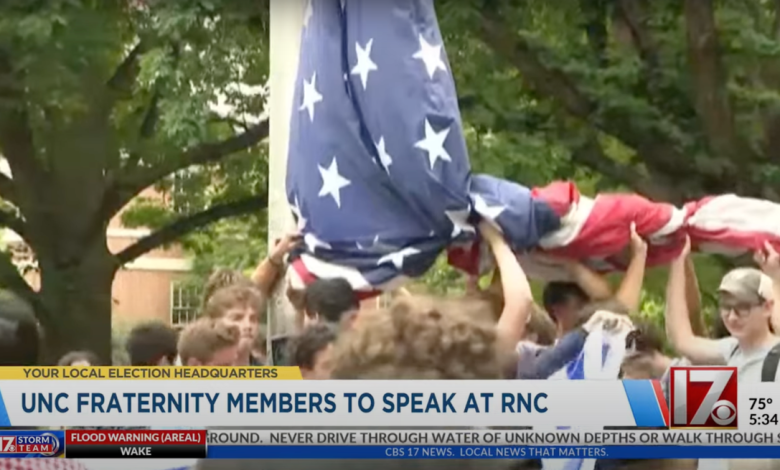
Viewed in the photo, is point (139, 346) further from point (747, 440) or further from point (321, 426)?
point (747, 440)

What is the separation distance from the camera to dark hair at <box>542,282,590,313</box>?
309 cm

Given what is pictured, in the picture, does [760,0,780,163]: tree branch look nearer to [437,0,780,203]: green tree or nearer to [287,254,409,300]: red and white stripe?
[437,0,780,203]: green tree

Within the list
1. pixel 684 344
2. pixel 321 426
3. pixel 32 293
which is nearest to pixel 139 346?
pixel 32 293

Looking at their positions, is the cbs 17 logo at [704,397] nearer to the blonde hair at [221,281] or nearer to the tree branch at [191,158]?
the blonde hair at [221,281]

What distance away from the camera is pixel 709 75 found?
10.2 ft

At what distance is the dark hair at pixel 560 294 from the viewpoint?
3090 mm

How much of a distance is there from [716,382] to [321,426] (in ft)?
4.44

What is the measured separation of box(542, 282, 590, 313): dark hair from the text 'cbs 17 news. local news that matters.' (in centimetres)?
28

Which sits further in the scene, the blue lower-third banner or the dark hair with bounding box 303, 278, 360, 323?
the blue lower-third banner

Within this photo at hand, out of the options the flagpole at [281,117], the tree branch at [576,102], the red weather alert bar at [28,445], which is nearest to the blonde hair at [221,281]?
the flagpole at [281,117]
